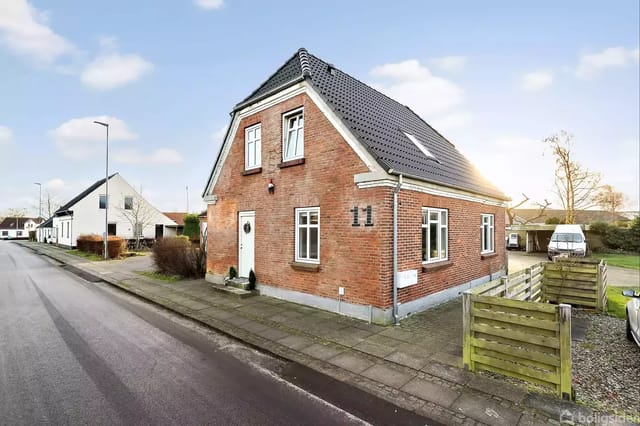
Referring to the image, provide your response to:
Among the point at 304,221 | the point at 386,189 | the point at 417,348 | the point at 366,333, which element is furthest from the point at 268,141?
the point at 417,348

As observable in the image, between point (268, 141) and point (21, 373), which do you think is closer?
point (21, 373)

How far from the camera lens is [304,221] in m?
9.68

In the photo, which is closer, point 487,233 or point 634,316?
point 634,316

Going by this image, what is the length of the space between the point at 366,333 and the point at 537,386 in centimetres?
320

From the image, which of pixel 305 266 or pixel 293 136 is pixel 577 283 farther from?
pixel 293 136

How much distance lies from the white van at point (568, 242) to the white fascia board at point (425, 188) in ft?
45.2

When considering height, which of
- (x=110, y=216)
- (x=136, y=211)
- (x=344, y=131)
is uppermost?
(x=344, y=131)

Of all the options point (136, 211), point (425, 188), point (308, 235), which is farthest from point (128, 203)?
point (425, 188)

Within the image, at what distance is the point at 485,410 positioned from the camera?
13.8 ft

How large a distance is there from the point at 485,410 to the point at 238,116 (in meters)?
11.4

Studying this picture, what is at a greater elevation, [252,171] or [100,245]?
[252,171]

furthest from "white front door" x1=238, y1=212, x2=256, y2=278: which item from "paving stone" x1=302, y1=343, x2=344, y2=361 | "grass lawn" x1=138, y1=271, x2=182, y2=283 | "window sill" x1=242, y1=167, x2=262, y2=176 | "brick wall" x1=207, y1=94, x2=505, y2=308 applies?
"paving stone" x1=302, y1=343, x2=344, y2=361

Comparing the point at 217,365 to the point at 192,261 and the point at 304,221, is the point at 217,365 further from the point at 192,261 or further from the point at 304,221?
the point at 192,261

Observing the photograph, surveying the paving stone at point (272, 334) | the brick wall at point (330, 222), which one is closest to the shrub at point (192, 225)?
the brick wall at point (330, 222)
